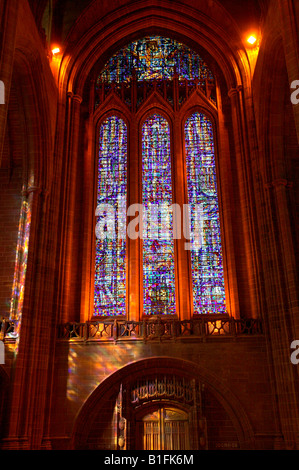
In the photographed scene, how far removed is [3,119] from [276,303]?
25.5ft

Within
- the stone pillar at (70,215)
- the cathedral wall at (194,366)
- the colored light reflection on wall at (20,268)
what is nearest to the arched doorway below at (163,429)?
the cathedral wall at (194,366)

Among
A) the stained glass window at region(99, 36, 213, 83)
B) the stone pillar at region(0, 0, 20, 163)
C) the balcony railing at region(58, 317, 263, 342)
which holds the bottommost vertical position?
the balcony railing at region(58, 317, 263, 342)

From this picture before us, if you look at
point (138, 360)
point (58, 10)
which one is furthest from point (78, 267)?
point (58, 10)

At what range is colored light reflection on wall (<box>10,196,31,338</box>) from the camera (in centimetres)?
1177

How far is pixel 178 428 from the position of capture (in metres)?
11.6

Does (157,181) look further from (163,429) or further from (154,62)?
(163,429)

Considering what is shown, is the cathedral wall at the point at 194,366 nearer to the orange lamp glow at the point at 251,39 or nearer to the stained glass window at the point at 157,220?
the stained glass window at the point at 157,220

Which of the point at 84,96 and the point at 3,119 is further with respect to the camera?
the point at 84,96

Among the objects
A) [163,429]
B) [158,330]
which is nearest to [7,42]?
[158,330]

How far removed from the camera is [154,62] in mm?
16734

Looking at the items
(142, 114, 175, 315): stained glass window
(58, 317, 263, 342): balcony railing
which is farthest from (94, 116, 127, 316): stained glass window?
(58, 317, 263, 342): balcony railing

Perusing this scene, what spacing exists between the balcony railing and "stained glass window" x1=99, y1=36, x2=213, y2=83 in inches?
341

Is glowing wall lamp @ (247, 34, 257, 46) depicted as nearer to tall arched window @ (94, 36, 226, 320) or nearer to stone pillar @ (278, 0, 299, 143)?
tall arched window @ (94, 36, 226, 320)
